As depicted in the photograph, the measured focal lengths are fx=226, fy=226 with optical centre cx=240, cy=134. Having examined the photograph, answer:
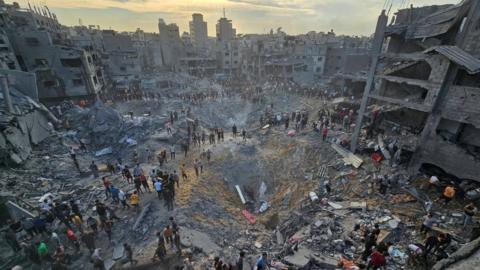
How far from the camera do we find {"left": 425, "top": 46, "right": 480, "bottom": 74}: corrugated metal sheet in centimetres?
1026

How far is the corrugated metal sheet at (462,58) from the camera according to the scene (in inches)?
404

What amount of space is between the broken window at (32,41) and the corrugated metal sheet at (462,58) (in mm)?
40089

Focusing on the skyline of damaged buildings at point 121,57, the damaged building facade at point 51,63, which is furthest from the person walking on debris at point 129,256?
the damaged building facade at point 51,63

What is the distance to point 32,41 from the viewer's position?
92.7 feet

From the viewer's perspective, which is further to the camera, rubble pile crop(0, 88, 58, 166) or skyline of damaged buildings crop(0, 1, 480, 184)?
rubble pile crop(0, 88, 58, 166)

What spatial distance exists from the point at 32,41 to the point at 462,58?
1629 inches

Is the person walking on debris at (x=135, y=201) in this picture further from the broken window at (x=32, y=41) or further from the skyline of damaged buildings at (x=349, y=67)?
the broken window at (x=32, y=41)

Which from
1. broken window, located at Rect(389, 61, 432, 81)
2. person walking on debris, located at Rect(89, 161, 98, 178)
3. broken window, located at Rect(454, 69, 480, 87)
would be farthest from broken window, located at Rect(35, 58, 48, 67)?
broken window, located at Rect(454, 69, 480, 87)

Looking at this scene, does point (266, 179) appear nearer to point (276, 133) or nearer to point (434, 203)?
point (276, 133)

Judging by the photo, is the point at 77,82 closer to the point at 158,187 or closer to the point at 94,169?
the point at 94,169

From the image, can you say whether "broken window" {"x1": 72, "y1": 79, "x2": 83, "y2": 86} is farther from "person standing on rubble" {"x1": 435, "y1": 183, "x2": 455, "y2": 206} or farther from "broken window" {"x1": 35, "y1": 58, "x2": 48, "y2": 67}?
"person standing on rubble" {"x1": 435, "y1": 183, "x2": 455, "y2": 206}

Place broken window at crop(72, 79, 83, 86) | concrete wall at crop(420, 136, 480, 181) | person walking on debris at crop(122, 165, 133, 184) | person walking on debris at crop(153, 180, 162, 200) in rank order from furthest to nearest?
1. broken window at crop(72, 79, 83, 86)
2. person walking on debris at crop(122, 165, 133, 184)
3. person walking on debris at crop(153, 180, 162, 200)
4. concrete wall at crop(420, 136, 480, 181)

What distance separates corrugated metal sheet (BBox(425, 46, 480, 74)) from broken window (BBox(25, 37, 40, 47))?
1578 inches

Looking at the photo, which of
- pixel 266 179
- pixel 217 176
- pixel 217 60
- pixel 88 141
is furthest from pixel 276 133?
pixel 217 60
